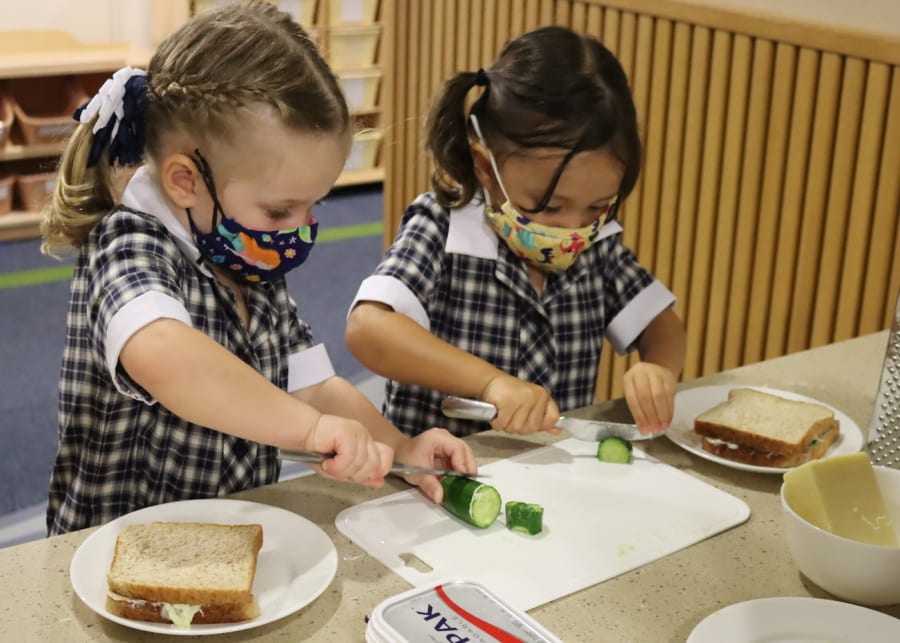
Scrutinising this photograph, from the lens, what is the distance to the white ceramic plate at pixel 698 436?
1.21m

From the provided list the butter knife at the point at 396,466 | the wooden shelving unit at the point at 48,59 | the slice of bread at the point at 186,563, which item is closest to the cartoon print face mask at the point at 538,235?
the butter knife at the point at 396,466

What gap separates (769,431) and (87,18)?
4060mm

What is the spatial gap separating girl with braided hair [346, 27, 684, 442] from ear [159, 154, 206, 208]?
33 cm

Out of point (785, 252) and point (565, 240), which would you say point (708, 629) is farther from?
point (785, 252)

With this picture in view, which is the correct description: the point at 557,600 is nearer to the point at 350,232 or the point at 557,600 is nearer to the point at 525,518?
the point at 525,518

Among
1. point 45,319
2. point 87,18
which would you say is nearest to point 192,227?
point 45,319

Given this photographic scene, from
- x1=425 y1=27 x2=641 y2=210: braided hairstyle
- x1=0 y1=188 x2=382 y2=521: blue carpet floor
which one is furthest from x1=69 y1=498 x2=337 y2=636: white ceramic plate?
x1=0 y1=188 x2=382 y2=521: blue carpet floor

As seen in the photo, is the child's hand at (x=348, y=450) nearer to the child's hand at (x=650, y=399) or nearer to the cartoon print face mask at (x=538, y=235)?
the child's hand at (x=650, y=399)

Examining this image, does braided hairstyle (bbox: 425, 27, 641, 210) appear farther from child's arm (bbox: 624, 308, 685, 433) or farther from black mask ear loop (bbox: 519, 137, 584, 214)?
child's arm (bbox: 624, 308, 685, 433)

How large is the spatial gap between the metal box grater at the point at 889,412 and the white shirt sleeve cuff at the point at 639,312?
16.4 inches

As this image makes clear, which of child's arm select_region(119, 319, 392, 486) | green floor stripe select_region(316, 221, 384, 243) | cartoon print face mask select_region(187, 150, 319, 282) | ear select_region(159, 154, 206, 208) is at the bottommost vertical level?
green floor stripe select_region(316, 221, 384, 243)

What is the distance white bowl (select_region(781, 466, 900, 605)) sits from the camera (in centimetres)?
92

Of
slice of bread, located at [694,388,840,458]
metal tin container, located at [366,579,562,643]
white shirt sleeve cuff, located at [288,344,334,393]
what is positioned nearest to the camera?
metal tin container, located at [366,579,562,643]

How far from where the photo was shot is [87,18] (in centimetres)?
459
